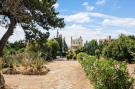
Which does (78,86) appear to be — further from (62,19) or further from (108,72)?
(62,19)

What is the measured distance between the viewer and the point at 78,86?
51.3 ft

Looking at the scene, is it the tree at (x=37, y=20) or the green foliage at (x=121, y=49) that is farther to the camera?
the green foliage at (x=121, y=49)

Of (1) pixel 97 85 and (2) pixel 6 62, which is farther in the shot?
(2) pixel 6 62

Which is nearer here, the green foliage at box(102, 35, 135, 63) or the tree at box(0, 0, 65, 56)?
the tree at box(0, 0, 65, 56)

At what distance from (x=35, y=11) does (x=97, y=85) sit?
1704 cm

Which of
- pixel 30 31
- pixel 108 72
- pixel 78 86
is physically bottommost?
pixel 78 86

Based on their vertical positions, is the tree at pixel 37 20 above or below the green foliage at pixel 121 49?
above

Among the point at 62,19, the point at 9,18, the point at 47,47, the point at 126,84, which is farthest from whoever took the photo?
the point at 47,47

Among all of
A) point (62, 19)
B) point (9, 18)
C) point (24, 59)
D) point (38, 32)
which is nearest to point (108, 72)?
point (9, 18)

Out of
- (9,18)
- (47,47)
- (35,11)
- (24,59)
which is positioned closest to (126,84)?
(9,18)

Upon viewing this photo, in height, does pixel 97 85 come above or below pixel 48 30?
below

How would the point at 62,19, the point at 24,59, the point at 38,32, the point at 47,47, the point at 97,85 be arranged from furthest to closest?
the point at 47,47 < the point at 62,19 < the point at 38,32 < the point at 24,59 < the point at 97,85

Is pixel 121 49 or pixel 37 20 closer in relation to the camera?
pixel 37 20

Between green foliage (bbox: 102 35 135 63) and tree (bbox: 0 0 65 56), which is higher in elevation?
tree (bbox: 0 0 65 56)
